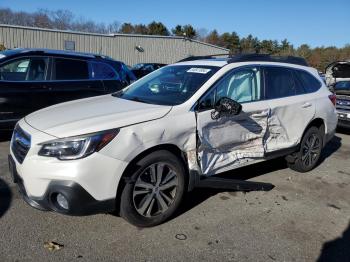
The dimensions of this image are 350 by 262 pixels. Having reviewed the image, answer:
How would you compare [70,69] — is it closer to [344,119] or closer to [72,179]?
[72,179]

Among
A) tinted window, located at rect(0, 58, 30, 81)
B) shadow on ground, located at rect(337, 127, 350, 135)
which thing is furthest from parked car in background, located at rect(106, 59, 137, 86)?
shadow on ground, located at rect(337, 127, 350, 135)

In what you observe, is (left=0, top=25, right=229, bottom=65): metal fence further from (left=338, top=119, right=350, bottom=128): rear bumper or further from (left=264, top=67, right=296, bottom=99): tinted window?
(left=264, top=67, right=296, bottom=99): tinted window

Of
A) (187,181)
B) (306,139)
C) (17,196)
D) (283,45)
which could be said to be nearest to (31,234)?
(17,196)

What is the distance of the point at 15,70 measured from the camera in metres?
6.85

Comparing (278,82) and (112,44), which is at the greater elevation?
(112,44)

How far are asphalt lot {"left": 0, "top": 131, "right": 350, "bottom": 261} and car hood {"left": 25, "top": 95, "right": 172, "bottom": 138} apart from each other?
0.99 metres

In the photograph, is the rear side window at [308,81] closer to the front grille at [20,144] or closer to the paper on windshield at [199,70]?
the paper on windshield at [199,70]

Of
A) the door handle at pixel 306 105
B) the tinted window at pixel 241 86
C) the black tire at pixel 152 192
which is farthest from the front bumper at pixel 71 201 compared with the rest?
the door handle at pixel 306 105

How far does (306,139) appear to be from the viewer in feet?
19.2

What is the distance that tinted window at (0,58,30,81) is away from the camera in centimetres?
668

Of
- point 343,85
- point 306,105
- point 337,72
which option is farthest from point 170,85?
point 337,72

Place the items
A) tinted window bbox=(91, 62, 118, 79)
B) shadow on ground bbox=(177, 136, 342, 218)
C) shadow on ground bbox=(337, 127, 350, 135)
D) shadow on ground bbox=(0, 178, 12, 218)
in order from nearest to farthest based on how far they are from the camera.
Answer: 1. shadow on ground bbox=(0, 178, 12, 218)
2. shadow on ground bbox=(177, 136, 342, 218)
3. tinted window bbox=(91, 62, 118, 79)
4. shadow on ground bbox=(337, 127, 350, 135)

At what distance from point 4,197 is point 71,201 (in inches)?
60.6

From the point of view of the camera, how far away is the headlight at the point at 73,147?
132 inches
